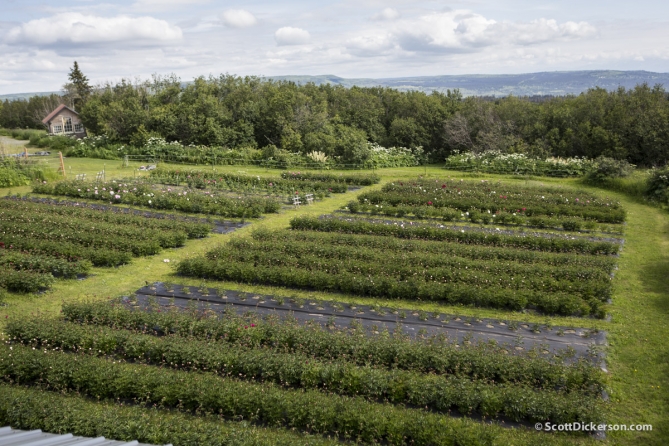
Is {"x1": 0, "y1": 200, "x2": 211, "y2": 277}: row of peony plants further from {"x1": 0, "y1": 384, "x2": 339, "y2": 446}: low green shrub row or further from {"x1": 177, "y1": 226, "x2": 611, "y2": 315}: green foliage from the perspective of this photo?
{"x1": 0, "y1": 384, "x2": 339, "y2": 446}: low green shrub row

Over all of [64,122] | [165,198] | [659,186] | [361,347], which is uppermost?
[64,122]

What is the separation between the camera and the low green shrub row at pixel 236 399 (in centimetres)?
712

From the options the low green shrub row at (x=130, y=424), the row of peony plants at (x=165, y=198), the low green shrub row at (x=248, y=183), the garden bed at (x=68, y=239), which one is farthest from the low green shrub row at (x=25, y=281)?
the low green shrub row at (x=248, y=183)

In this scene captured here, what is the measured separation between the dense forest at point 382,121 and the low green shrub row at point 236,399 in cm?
2530

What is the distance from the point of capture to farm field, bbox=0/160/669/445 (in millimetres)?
7570

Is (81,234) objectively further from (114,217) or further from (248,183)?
(248,183)

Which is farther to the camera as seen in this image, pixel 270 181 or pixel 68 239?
pixel 270 181

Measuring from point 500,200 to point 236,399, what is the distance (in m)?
17.0

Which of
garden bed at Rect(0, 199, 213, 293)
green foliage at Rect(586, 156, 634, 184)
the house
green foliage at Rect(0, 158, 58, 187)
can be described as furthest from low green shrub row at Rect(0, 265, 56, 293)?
the house

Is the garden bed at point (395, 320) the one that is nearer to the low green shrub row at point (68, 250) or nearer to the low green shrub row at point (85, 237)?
the low green shrub row at point (68, 250)

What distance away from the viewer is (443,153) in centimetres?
4144

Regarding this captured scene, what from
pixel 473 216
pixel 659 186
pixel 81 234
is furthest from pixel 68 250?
pixel 659 186

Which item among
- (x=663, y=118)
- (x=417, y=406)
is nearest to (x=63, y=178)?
(x=417, y=406)

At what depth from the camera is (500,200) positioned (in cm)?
2170
